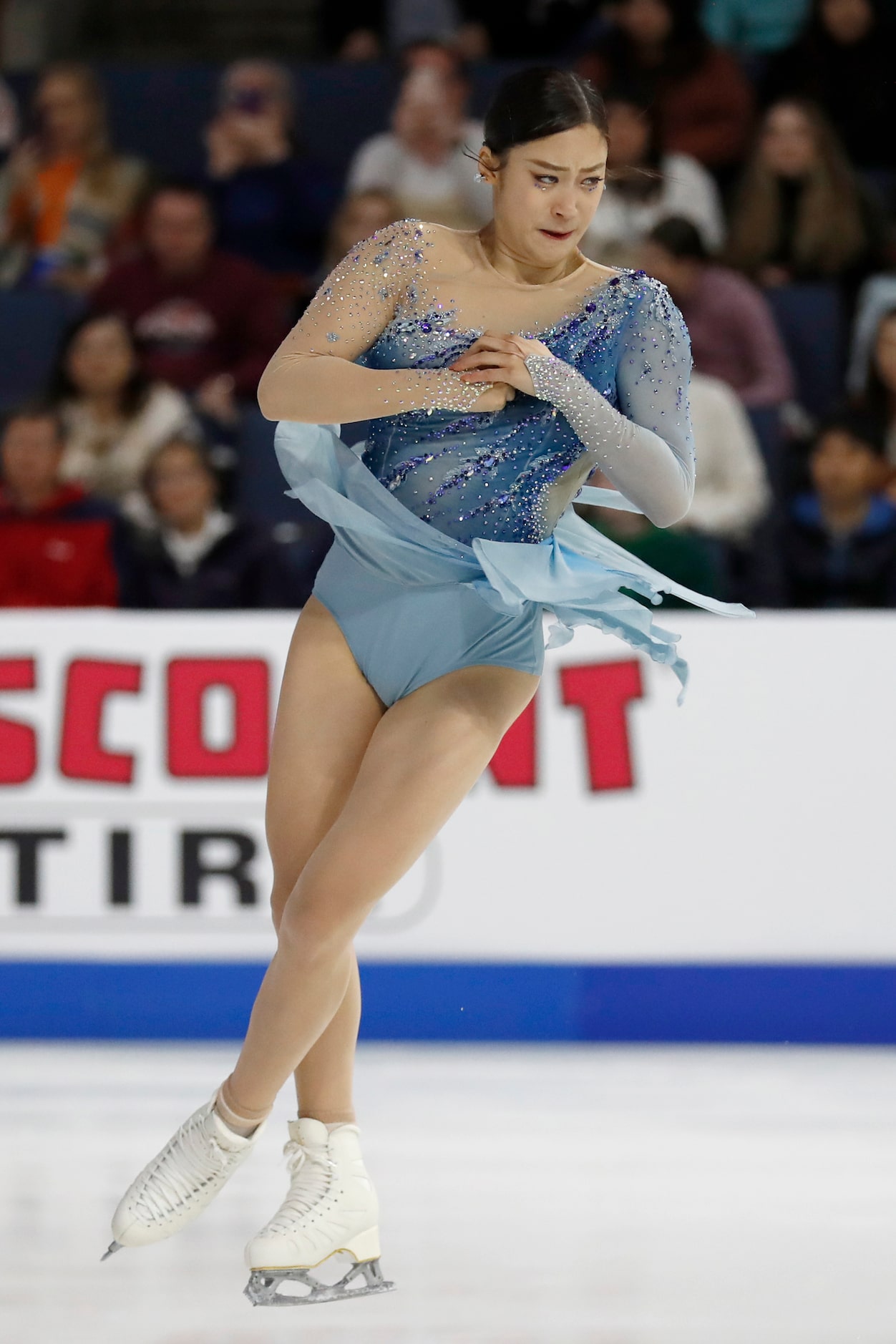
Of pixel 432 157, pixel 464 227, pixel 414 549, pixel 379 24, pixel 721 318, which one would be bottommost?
pixel 414 549

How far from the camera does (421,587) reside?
98.3 inches

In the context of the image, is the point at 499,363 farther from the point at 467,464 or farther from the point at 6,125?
the point at 6,125

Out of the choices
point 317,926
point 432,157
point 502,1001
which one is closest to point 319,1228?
point 317,926

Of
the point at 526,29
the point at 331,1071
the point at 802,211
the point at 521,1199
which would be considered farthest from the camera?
the point at 526,29

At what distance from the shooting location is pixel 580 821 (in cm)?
441

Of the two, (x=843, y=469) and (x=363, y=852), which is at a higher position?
(x=843, y=469)

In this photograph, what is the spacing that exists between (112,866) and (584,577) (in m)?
2.19

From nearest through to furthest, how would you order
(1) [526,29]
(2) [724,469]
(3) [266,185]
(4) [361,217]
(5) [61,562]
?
(5) [61,562]
(2) [724,469]
(4) [361,217]
(3) [266,185]
(1) [526,29]

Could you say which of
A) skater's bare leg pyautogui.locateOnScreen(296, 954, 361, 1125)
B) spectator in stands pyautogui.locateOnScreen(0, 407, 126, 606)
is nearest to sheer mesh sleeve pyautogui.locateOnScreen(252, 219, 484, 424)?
skater's bare leg pyautogui.locateOnScreen(296, 954, 361, 1125)

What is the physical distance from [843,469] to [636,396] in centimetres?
313

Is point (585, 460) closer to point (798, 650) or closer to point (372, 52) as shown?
point (798, 650)

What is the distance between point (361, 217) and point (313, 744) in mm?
4057

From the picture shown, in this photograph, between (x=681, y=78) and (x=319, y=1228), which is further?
(x=681, y=78)

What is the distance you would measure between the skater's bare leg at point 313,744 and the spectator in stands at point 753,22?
5168mm
